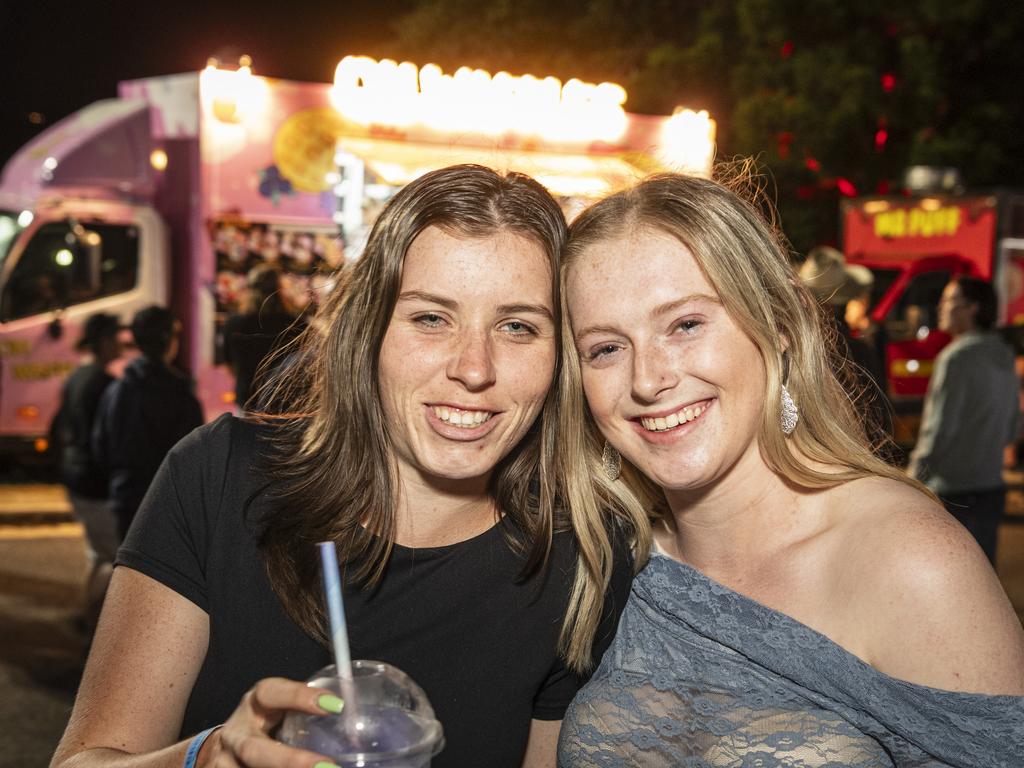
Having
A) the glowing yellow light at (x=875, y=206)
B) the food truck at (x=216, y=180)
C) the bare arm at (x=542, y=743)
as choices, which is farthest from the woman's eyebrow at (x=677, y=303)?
the glowing yellow light at (x=875, y=206)

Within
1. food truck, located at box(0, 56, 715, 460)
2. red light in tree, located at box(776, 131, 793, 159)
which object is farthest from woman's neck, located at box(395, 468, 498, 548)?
red light in tree, located at box(776, 131, 793, 159)

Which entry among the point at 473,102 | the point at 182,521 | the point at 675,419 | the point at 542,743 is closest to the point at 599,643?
the point at 542,743

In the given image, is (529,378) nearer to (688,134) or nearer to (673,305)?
(673,305)

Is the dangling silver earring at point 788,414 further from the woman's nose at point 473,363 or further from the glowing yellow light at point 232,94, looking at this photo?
the glowing yellow light at point 232,94

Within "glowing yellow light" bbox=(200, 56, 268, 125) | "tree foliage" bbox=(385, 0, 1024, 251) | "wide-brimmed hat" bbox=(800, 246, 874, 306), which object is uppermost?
"tree foliage" bbox=(385, 0, 1024, 251)

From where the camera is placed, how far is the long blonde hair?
229 centimetres

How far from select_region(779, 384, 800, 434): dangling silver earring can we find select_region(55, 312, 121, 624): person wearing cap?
4.38 m

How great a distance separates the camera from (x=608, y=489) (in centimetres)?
260

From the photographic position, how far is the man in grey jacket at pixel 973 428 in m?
6.32

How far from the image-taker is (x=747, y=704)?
2.12 metres

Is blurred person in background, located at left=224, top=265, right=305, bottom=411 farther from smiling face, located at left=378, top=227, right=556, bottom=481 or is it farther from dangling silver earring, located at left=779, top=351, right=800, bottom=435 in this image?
dangling silver earring, located at left=779, top=351, right=800, bottom=435

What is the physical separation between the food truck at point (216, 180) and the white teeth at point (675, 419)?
285 inches

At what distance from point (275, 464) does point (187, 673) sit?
456mm

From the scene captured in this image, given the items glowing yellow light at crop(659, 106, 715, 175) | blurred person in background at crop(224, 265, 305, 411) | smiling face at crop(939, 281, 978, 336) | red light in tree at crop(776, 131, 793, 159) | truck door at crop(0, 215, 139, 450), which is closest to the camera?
blurred person in background at crop(224, 265, 305, 411)
